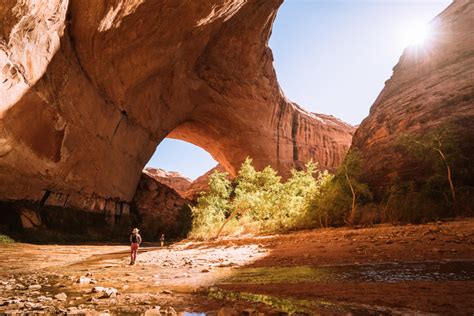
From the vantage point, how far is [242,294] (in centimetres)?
241

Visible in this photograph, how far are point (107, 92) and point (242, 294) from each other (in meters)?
16.4

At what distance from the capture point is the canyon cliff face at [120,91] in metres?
10.6

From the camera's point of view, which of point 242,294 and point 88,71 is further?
point 88,71

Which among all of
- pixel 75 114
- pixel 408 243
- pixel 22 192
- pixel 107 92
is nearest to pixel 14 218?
pixel 22 192

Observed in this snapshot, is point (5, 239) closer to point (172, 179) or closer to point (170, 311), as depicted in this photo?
point (170, 311)

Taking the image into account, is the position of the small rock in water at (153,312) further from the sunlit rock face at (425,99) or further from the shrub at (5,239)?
the shrub at (5,239)

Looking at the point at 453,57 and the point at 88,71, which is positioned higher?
the point at 453,57

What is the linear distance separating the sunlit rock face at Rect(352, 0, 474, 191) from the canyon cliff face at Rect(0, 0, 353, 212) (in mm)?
11343

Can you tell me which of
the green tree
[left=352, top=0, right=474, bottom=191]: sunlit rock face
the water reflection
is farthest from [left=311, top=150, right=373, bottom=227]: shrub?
the water reflection

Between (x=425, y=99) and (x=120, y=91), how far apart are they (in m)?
17.5

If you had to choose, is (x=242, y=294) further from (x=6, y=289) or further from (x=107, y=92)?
(x=107, y=92)

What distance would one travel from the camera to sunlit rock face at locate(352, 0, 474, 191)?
40.1ft

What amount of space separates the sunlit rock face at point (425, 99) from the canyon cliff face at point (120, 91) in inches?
447

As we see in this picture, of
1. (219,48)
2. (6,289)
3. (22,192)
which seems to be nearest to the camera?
(6,289)
